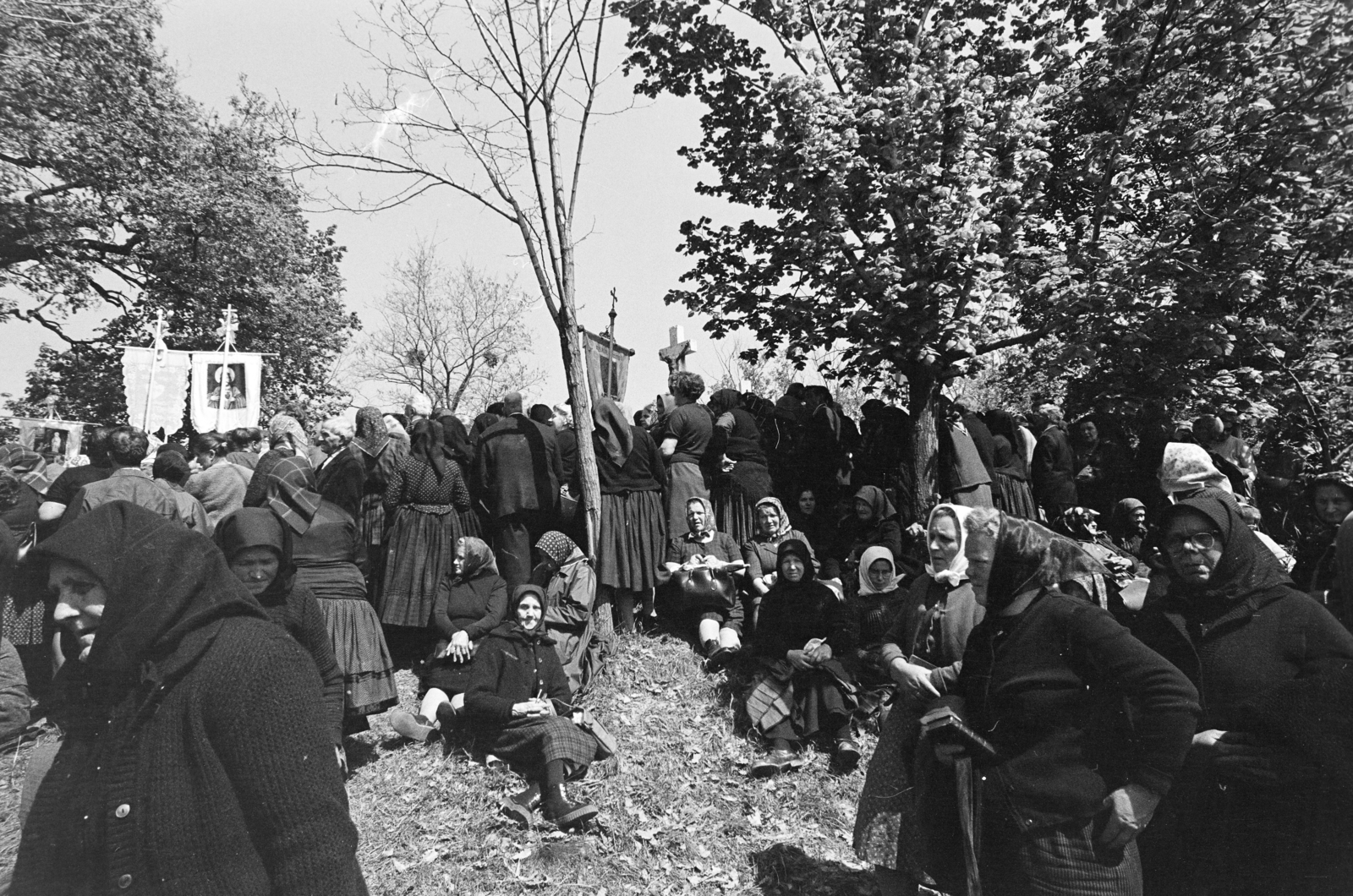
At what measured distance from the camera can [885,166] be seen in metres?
9.64

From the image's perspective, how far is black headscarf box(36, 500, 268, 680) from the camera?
6.89 ft

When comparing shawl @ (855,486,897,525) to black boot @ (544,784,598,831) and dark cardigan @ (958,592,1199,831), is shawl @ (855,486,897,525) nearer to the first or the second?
black boot @ (544,784,598,831)

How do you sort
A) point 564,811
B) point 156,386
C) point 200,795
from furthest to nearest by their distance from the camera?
1. point 156,386
2. point 564,811
3. point 200,795

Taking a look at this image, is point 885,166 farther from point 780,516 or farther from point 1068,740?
point 1068,740

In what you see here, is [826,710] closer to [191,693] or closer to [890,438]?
[890,438]

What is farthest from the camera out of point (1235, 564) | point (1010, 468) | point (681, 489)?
point (1010, 468)

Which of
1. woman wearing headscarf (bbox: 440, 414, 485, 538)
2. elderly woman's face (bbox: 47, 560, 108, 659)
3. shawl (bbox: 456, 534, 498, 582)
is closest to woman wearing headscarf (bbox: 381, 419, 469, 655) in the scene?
woman wearing headscarf (bbox: 440, 414, 485, 538)

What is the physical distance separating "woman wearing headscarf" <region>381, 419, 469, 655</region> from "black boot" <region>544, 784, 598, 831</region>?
220 centimetres

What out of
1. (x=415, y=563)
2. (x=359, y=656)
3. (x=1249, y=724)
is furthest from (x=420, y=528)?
(x=1249, y=724)

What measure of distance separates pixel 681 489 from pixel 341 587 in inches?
122

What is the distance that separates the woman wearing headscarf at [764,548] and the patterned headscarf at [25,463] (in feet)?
17.9

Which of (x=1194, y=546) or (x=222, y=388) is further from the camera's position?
(x=222, y=388)

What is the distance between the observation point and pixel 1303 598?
316cm

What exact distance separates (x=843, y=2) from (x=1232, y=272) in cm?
523
